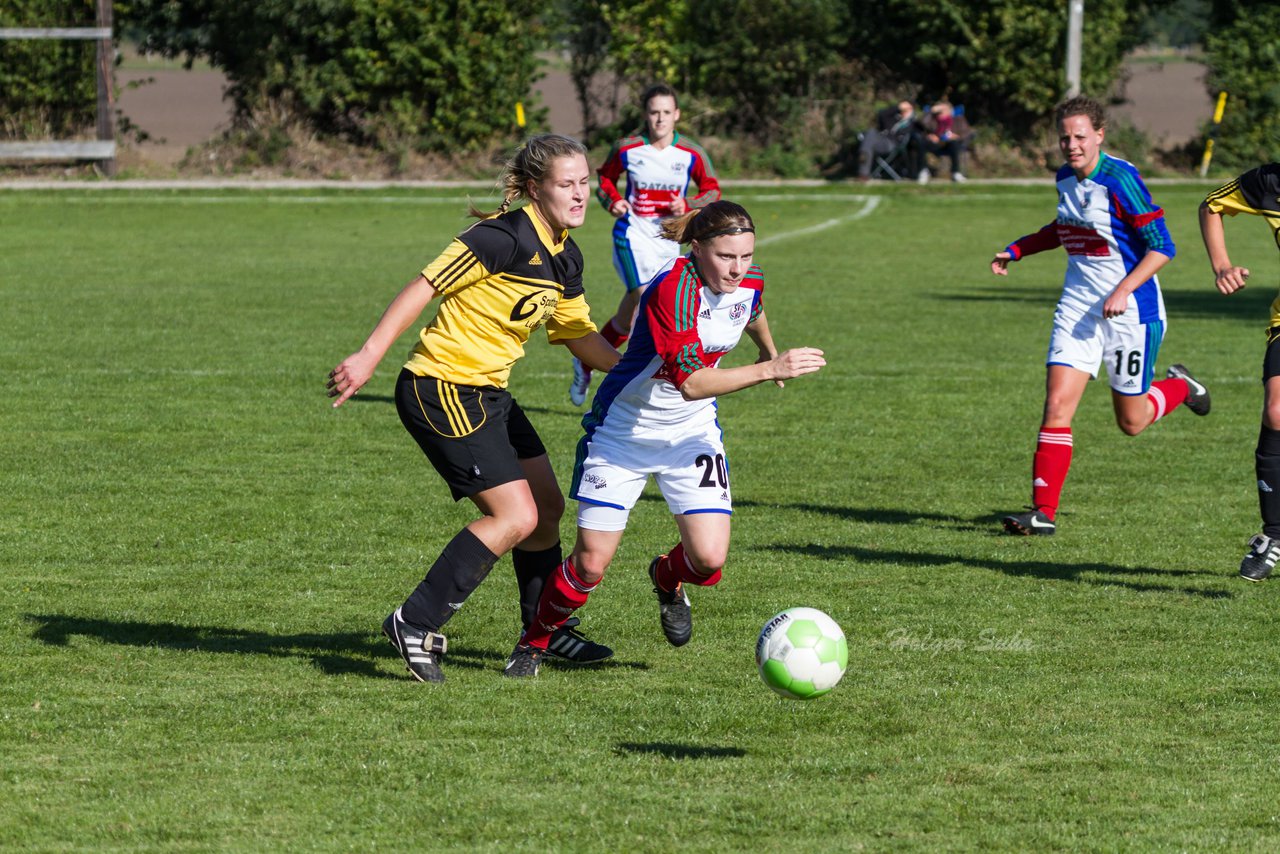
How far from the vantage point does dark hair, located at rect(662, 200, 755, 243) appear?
221 inches

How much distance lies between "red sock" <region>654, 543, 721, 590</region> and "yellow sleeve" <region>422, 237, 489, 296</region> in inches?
48.2

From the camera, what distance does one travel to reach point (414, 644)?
590 centimetres

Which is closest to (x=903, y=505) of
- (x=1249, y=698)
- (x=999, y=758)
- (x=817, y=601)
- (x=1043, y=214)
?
(x=817, y=601)

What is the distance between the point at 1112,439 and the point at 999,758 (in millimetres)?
6669

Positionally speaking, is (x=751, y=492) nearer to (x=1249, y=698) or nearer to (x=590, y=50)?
(x=1249, y=698)

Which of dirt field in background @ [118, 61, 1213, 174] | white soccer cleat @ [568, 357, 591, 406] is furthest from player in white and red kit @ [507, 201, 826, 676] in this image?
dirt field in background @ [118, 61, 1213, 174]

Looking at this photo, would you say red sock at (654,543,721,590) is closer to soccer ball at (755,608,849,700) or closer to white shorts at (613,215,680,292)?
soccer ball at (755,608,849,700)

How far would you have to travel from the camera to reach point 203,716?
554 cm

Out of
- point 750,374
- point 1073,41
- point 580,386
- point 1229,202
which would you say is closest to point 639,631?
point 750,374

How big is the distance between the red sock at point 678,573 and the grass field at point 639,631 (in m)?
0.30

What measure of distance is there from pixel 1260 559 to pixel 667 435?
307 cm

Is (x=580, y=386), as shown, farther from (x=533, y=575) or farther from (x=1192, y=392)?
(x=533, y=575)

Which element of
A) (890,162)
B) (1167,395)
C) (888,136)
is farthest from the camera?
(890,162)

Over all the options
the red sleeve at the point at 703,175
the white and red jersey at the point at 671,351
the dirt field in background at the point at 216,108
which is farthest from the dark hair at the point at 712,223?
the dirt field in background at the point at 216,108
